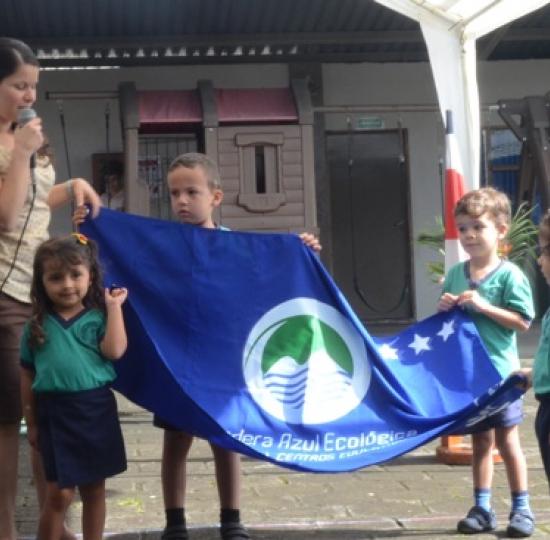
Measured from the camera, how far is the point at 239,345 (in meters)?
4.81

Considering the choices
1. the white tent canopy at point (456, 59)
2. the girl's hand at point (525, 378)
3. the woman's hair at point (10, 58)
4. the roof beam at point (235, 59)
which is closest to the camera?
the woman's hair at point (10, 58)

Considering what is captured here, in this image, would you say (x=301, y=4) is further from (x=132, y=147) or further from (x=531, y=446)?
(x=531, y=446)

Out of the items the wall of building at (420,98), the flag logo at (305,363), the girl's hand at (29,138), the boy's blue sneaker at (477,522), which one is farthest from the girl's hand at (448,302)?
the wall of building at (420,98)

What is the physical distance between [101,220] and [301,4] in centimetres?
756

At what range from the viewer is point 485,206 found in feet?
16.6

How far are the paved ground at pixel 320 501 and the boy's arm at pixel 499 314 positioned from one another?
2.65 feet

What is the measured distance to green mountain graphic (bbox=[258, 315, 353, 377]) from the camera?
191 inches

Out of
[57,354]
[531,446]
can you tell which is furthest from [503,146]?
[57,354]

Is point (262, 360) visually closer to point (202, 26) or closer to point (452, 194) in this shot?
point (452, 194)

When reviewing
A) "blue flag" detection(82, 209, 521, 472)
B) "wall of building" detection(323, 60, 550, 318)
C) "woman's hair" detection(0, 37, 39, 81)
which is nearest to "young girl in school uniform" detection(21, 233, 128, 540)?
"blue flag" detection(82, 209, 521, 472)

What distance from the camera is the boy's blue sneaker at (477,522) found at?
495cm

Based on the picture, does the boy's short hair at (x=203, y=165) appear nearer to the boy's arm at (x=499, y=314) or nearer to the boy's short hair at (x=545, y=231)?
the boy's arm at (x=499, y=314)

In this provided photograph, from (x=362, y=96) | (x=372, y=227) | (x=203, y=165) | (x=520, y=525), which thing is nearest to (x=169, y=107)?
(x=362, y=96)

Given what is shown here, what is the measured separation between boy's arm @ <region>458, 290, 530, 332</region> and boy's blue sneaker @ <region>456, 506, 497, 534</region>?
2.41ft
